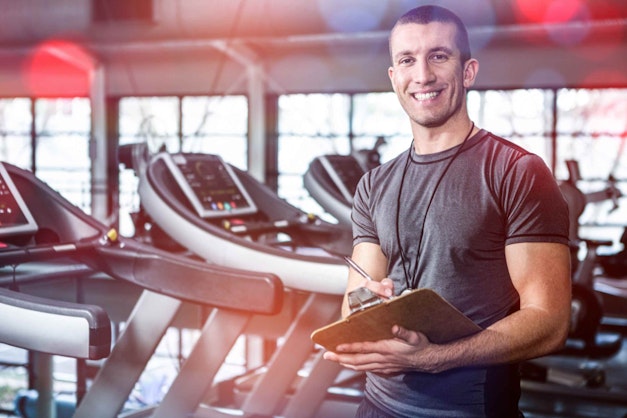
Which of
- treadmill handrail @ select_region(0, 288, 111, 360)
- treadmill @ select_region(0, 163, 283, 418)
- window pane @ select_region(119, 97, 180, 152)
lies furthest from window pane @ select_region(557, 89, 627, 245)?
treadmill handrail @ select_region(0, 288, 111, 360)

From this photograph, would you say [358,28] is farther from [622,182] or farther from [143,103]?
[143,103]

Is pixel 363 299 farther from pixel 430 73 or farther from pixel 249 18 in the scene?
pixel 249 18

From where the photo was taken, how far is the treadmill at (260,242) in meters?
2.64

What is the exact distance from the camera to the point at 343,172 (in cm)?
440

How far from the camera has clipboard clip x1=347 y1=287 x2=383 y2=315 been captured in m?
1.17

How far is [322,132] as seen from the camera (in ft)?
32.2

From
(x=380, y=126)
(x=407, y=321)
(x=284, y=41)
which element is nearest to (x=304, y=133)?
(x=380, y=126)

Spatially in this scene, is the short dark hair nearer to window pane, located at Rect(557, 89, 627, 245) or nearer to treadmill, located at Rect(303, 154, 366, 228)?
treadmill, located at Rect(303, 154, 366, 228)

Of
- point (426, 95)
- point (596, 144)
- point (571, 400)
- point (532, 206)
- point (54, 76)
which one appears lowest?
point (571, 400)

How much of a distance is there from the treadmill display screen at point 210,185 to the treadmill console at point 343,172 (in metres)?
0.93

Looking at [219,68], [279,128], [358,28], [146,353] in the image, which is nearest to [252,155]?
[279,128]

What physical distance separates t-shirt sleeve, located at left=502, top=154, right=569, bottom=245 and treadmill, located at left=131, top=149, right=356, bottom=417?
4.30 ft

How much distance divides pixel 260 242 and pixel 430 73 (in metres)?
1.91

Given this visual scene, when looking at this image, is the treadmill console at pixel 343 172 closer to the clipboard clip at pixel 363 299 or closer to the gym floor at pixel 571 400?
the gym floor at pixel 571 400
